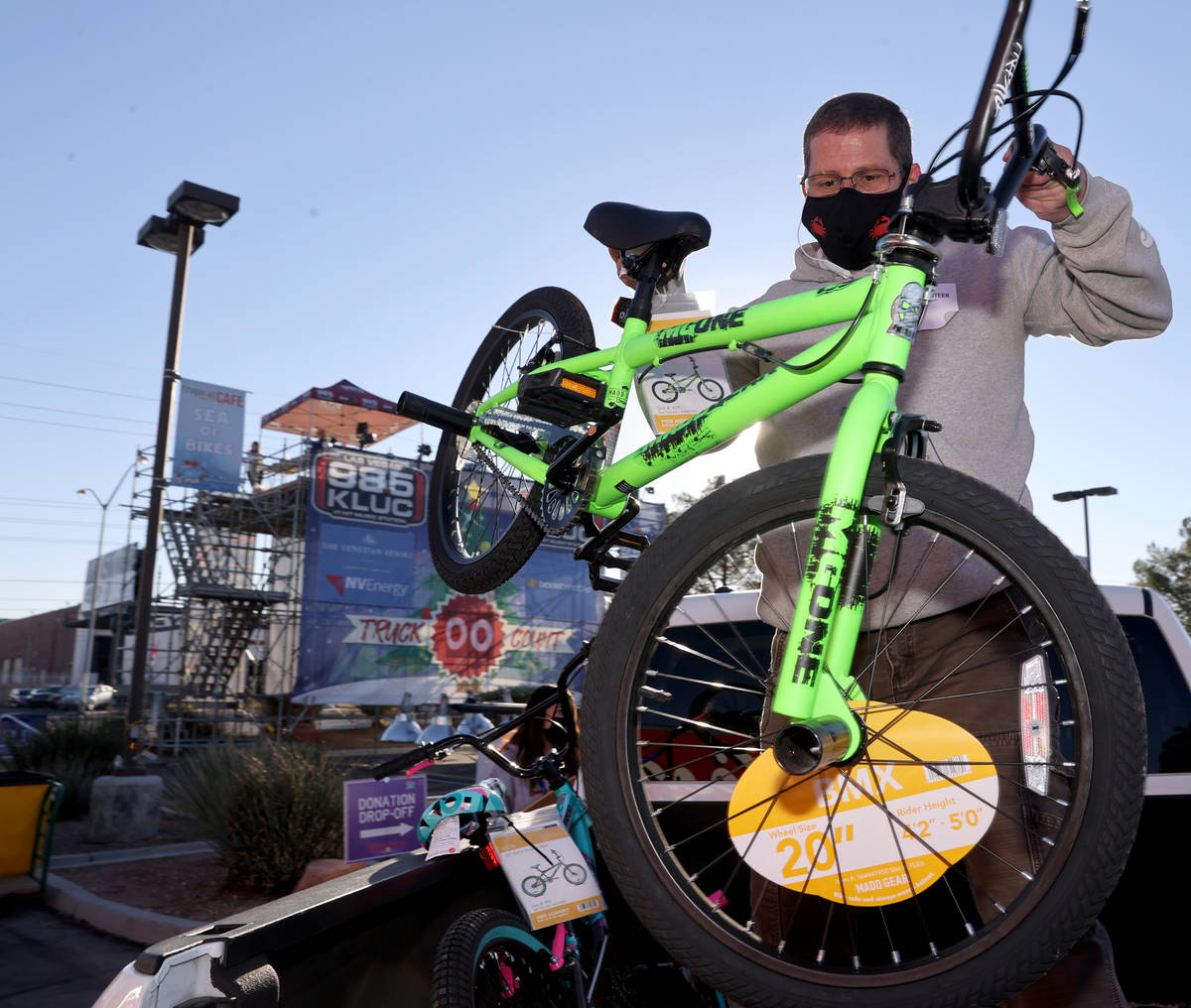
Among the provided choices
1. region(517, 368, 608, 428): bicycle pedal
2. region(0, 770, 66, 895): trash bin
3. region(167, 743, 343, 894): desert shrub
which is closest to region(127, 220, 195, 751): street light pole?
region(0, 770, 66, 895): trash bin

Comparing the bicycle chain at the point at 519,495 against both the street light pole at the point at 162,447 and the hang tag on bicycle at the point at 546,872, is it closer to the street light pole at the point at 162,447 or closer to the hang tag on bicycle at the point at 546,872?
the hang tag on bicycle at the point at 546,872

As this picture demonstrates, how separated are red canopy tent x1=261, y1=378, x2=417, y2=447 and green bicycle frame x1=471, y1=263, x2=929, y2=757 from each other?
21.8 metres

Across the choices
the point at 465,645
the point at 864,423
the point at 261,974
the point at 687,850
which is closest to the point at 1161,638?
the point at 687,850

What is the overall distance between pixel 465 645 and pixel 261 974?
2489 cm

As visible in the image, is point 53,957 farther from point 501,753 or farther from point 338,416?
point 338,416

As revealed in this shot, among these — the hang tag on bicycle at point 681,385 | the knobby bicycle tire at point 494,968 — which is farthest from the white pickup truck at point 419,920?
the hang tag on bicycle at point 681,385

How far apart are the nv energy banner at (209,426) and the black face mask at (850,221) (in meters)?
16.2

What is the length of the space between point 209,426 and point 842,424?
17.3 m

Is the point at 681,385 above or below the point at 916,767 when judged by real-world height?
above

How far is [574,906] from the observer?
2.68 metres

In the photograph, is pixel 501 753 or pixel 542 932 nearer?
pixel 542 932

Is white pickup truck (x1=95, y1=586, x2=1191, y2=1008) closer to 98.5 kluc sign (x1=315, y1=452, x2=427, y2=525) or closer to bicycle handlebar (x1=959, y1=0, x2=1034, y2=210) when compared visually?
bicycle handlebar (x1=959, y1=0, x2=1034, y2=210)

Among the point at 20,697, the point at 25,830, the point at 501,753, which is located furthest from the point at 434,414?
the point at 20,697

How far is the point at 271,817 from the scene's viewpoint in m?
6.74
